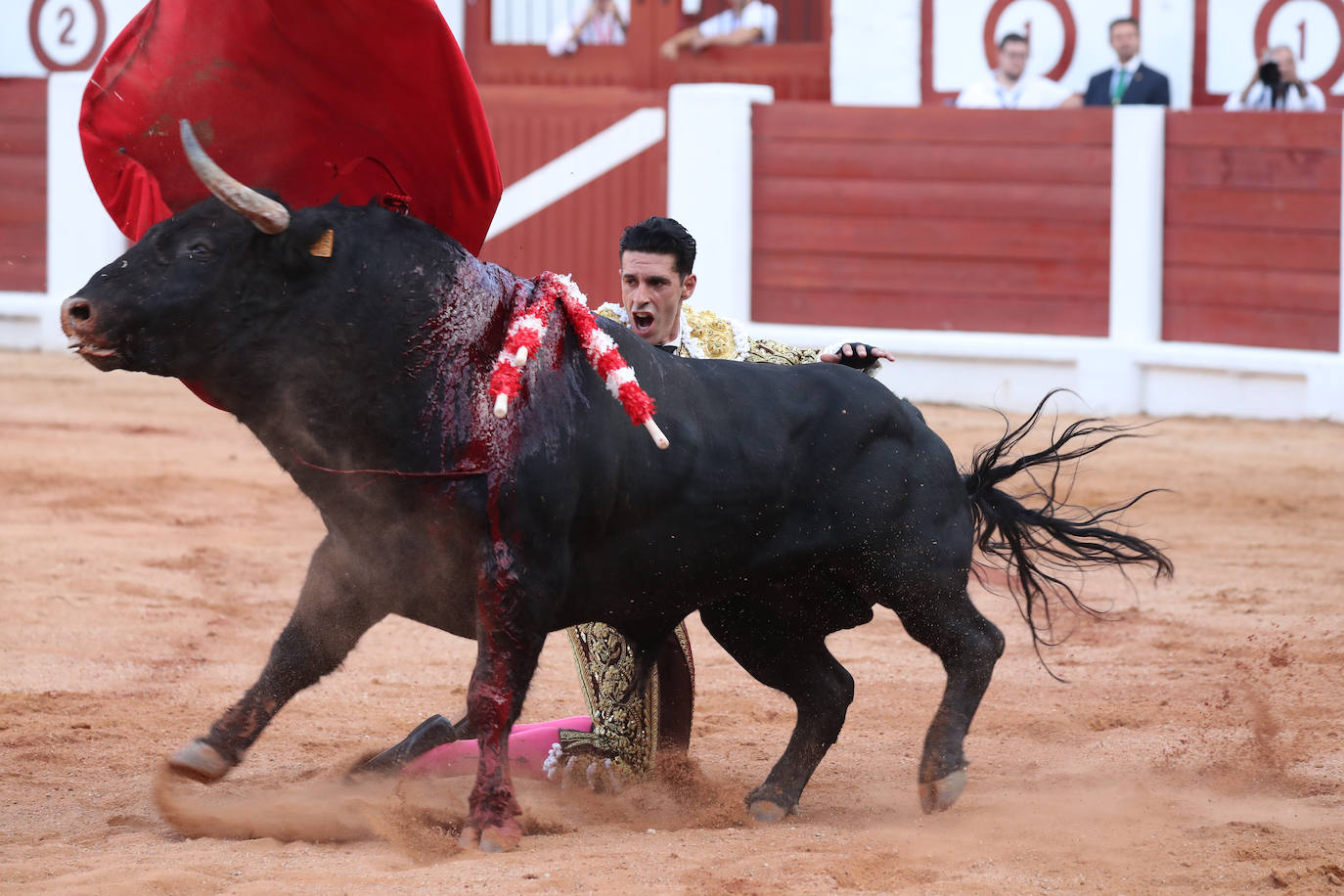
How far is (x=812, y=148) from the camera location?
356 inches

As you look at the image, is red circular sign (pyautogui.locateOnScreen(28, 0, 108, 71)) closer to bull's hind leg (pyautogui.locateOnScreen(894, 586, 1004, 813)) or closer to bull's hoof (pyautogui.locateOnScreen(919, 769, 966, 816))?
bull's hind leg (pyautogui.locateOnScreen(894, 586, 1004, 813))

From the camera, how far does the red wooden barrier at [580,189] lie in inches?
372

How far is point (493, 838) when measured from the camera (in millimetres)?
2787

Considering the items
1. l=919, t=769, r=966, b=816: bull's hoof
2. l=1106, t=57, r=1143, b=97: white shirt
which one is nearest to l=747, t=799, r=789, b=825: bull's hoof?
l=919, t=769, r=966, b=816: bull's hoof

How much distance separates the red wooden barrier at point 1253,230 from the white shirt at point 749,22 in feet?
9.69

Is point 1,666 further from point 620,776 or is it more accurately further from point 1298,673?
point 1298,673

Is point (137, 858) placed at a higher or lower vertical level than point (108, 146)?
lower

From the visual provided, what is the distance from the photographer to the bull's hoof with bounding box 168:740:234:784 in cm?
300

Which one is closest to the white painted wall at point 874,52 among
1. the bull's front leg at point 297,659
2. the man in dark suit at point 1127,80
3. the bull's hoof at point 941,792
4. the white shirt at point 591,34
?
the man in dark suit at point 1127,80

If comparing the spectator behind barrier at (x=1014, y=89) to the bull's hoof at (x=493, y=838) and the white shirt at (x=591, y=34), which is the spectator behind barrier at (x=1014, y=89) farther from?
the bull's hoof at (x=493, y=838)

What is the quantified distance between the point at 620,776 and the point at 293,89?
56.8 inches

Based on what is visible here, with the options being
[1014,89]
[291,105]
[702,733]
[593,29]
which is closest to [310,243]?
[291,105]

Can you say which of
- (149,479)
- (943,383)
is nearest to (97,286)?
(149,479)

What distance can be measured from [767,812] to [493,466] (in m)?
0.91
